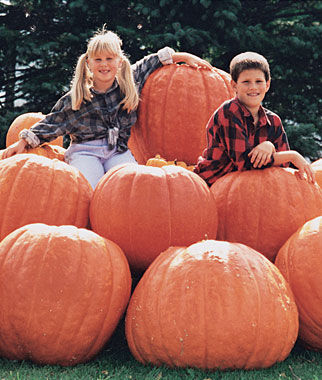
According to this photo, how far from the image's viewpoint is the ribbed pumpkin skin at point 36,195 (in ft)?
8.68

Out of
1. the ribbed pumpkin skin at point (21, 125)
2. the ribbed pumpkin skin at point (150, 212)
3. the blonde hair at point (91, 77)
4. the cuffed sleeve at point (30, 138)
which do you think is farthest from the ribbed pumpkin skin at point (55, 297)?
the ribbed pumpkin skin at point (21, 125)

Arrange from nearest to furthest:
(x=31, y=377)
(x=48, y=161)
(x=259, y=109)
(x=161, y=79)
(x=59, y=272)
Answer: (x=31, y=377)
(x=59, y=272)
(x=48, y=161)
(x=259, y=109)
(x=161, y=79)

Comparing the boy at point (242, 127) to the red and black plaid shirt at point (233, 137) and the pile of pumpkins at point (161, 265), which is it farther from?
the pile of pumpkins at point (161, 265)

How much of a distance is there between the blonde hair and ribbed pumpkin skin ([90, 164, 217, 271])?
1.28 m

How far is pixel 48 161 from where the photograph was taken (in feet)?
9.13

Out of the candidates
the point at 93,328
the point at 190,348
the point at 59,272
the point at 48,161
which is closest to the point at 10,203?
the point at 48,161

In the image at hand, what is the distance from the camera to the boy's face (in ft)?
10.1

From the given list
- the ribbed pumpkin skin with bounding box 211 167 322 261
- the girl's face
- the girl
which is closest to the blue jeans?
the girl

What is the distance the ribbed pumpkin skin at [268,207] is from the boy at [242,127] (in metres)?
0.14

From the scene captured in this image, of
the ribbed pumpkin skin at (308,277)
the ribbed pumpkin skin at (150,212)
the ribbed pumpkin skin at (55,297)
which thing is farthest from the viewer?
the ribbed pumpkin skin at (150,212)

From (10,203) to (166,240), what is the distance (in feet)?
2.73

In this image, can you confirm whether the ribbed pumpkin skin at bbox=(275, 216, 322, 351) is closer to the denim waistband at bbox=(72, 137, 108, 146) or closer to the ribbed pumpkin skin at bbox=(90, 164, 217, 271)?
the ribbed pumpkin skin at bbox=(90, 164, 217, 271)

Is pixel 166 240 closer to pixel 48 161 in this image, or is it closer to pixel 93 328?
pixel 93 328

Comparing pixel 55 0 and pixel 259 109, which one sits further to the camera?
pixel 55 0
